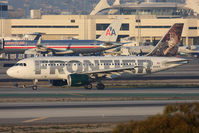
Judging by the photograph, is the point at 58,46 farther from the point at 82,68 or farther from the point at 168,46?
the point at 82,68

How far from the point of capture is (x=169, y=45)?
204 feet

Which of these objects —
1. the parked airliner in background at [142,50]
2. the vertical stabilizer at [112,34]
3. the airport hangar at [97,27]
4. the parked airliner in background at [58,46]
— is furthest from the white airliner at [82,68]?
the airport hangar at [97,27]

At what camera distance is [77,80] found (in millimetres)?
54312

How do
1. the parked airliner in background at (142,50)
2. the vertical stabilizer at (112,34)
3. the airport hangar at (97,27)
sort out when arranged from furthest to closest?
the airport hangar at (97,27) → the parked airliner in background at (142,50) → the vertical stabilizer at (112,34)

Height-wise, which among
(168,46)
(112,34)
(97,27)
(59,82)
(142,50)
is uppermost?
(97,27)

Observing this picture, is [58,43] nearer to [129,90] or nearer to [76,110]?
[129,90]

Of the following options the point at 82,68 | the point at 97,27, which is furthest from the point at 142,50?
the point at 82,68

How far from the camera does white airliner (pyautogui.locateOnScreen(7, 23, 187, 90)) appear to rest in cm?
5588

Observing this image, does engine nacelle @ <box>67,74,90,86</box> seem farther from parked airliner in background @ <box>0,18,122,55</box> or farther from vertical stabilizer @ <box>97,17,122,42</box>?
vertical stabilizer @ <box>97,17,122,42</box>

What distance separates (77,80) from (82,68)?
10.2 ft

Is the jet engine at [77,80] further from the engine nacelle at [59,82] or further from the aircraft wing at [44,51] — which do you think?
the aircraft wing at [44,51]

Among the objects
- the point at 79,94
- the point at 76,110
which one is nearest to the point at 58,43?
the point at 79,94

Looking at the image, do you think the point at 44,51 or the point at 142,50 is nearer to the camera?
the point at 44,51

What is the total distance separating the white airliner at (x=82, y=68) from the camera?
5588 cm
